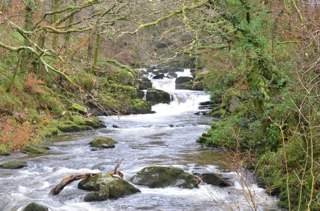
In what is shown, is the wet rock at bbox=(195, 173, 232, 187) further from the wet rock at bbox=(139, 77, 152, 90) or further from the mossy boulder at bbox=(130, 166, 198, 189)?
the wet rock at bbox=(139, 77, 152, 90)

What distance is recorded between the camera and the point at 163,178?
10.5 m

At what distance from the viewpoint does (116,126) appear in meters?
20.2

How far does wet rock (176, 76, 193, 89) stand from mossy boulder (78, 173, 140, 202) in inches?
846

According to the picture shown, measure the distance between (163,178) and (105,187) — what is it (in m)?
1.56

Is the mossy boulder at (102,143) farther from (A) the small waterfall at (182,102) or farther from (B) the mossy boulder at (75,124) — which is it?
(A) the small waterfall at (182,102)

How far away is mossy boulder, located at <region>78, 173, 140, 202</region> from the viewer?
9.39 metres

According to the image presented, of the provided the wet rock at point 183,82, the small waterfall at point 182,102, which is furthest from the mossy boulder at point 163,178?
the wet rock at point 183,82

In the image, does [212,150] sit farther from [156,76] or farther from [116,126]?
[156,76]

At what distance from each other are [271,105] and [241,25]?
2204 millimetres

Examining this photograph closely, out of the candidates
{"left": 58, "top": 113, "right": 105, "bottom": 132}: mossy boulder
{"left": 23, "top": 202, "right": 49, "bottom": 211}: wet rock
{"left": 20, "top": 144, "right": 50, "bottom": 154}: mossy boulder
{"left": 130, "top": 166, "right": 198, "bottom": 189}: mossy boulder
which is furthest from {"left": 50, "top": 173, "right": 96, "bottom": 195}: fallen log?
{"left": 58, "top": 113, "right": 105, "bottom": 132}: mossy boulder

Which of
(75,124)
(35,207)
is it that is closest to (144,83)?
(75,124)

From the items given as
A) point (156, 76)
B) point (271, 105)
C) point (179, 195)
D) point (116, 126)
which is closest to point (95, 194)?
point (179, 195)

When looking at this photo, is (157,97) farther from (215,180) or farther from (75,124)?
(215,180)

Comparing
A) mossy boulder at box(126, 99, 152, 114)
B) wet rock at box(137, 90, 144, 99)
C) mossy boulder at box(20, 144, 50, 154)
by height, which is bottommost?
mossy boulder at box(20, 144, 50, 154)
